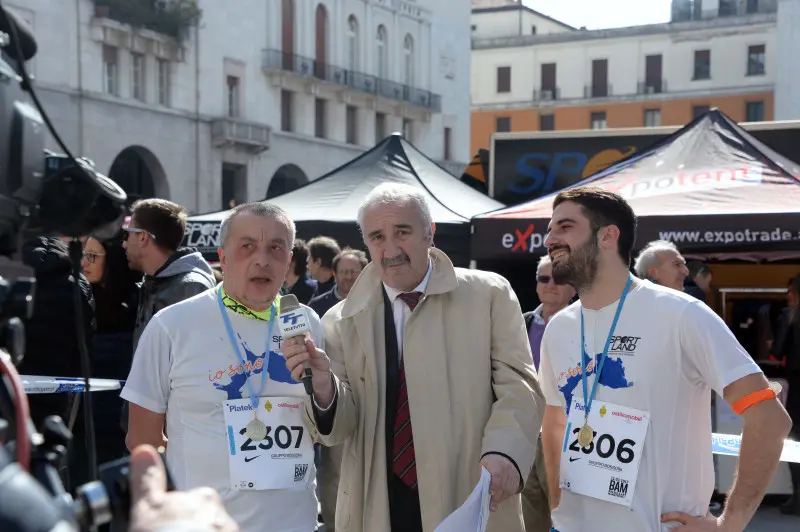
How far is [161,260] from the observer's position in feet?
16.1

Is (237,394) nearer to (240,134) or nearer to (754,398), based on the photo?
(754,398)

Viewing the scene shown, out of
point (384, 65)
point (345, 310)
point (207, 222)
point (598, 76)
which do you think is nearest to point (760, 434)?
point (345, 310)

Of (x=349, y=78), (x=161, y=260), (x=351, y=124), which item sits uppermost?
(x=349, y=78)

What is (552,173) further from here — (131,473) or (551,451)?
(131,473)

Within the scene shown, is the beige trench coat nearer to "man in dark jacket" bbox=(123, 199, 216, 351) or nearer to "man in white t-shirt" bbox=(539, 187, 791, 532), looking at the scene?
"man in white t-shirt" bbox=(539, 187, 791, 532)

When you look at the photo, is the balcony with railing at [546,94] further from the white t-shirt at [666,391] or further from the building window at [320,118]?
the white t-shirt at [666,391]

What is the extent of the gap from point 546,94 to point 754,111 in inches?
430

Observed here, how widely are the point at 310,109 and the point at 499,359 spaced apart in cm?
3920

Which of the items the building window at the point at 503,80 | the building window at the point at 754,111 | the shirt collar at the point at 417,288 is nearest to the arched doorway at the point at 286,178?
the building window at the point at 503,80

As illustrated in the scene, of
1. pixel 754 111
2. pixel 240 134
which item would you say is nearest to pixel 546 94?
pixel 754 111

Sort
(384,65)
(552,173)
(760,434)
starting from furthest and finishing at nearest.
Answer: (384,65) < (552,173) < (760,434)

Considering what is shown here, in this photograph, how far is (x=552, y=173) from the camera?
470 inches

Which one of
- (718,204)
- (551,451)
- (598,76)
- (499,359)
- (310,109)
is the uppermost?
(598,76)

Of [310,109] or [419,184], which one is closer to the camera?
[419,184]
